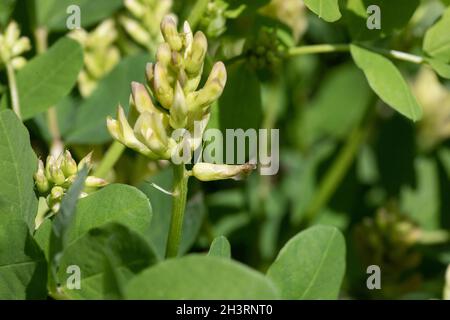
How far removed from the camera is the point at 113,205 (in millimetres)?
1113

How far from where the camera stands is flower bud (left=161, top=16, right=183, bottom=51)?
1126mm

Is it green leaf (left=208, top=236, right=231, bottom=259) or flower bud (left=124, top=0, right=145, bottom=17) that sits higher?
flower bud (left=124, top=0, right=145, bottom=17)

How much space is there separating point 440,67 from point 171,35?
54cm

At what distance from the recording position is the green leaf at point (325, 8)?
1212mm

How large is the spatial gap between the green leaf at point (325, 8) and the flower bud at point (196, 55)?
184mm

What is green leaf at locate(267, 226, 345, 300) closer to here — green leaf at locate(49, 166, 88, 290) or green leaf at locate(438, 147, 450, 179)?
green leaf at locate(49, 166, 88, 290)

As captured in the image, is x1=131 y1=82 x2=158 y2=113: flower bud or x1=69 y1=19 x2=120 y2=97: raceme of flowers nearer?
x1=131 y1=82 x2=158 y2=113: flower bud

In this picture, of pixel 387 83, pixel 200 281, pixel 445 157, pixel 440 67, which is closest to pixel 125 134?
pixel 200 281

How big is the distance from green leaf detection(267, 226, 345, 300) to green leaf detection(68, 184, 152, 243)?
0.20 meters

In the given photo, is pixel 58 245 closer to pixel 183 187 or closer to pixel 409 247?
pixel 183 187

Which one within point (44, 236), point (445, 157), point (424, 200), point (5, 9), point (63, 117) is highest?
point (5, 9)

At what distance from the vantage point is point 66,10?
5.72 feet

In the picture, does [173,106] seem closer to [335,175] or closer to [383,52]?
[383,52]

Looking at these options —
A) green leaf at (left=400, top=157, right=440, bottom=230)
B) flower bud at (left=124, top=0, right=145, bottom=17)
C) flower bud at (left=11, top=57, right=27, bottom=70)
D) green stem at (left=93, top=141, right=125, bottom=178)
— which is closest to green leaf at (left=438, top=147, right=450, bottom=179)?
green leaf at (left=400, top=157, right=440, bottom=230)
